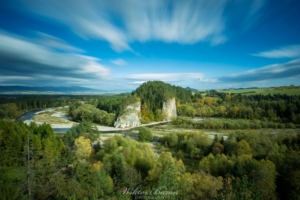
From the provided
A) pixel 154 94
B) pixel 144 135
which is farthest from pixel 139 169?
pixel 154 94

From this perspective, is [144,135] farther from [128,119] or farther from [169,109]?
[169,109]

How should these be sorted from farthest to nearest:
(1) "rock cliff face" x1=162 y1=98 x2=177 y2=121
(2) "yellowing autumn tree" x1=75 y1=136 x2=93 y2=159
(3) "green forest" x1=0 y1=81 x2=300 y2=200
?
1. (1) "rock cliff face" x1=162 y1=98 x2=177 y2=121
2. (2) "yellowing autumn tree" x1=75 y1=136 x2=93 y2=159
3. (3) "green forest" x1=0 y1=81 x2=300 y2=200

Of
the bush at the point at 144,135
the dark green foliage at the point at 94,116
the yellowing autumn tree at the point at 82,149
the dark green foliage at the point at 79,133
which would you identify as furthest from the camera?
the dark green foliage at the point at 94,116

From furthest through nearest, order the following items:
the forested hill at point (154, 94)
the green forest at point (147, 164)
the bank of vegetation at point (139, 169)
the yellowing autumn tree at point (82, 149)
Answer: the forested hill at point (154, 94) < the yellowing autumn tree at point (82, 149) < the green forest at point (147, 164) < the bank of vegetation at point (139, 169)

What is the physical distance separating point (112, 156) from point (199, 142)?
21.8 m

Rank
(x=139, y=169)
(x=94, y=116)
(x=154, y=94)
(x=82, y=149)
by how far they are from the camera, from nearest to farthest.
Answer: (x=139, y=169), (x=82, y=149), (x=94, y=116), (x=154, y=94)

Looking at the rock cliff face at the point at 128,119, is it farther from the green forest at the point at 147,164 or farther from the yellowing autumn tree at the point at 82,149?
the yellowing autumn tree at the point at 82,149

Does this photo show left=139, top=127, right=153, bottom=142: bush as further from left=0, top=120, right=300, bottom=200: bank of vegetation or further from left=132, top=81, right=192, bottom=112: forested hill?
left=132, top=81, right=192, bottom=112: forested hill

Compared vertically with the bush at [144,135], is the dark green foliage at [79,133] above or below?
above

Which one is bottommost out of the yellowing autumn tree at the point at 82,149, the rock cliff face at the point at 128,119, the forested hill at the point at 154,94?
the rock cliff face at the point at 128,119

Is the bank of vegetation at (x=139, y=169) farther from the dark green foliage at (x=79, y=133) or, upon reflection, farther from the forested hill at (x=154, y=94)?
the forested hill at (x=154, y=94)

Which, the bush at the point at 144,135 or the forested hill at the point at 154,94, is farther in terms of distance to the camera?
the forested hill at the point at 154,94

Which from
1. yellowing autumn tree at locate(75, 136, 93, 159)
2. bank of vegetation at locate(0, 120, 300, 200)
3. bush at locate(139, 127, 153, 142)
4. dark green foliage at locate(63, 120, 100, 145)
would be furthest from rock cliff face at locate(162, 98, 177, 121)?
yellowing autumn tree at locate(75, 136, 93, 159)

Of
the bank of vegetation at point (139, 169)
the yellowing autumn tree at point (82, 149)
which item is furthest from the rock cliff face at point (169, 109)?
the yellowing autumn tree at point (82, 149)
